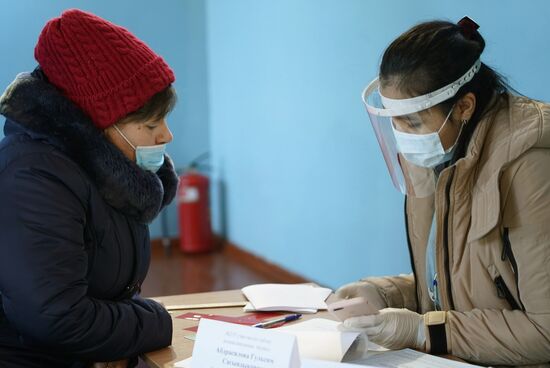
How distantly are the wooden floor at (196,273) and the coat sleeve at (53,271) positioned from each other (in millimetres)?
2673

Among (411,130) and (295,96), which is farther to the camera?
(295,96)

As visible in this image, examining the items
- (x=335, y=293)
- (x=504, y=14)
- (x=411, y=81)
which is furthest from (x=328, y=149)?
(x=411, y=81)

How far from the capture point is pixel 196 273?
446cm

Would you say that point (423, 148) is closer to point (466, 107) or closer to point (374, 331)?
point (466, 107)

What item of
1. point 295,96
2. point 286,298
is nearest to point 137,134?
point 286,298

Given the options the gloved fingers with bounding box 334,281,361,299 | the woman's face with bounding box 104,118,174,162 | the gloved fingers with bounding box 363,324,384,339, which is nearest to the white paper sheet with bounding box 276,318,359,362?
the gloved fingers with bounding box 363,324,384,339

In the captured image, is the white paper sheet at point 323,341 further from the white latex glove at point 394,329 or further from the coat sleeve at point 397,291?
the coat sleeve at point 397,291

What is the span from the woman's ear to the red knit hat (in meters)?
0.70

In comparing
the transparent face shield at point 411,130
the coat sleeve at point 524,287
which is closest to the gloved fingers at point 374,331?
the coat sleeve at point 524,287

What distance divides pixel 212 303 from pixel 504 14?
5.00ft

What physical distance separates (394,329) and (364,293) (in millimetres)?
291

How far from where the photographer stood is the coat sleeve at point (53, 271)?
4.13ft

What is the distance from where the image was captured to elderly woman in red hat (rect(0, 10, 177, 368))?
50.1 inches

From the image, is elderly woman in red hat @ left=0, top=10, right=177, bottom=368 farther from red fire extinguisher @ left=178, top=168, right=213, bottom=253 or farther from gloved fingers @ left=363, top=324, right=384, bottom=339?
red fire extinguisher @ left=178, top=168, right=213, bottom=253
